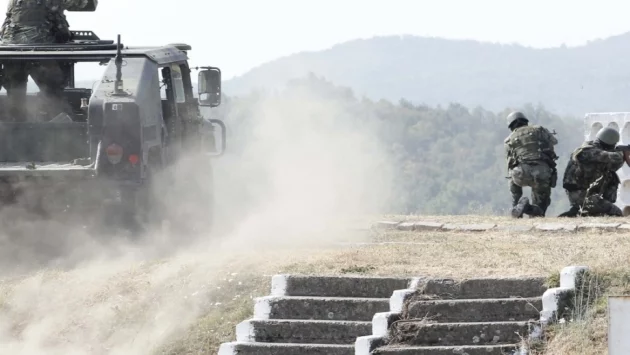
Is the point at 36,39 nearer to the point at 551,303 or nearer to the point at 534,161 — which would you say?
the point at 534,161

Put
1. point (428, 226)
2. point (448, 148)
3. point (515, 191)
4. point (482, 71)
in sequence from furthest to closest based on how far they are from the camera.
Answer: point (482, 71) < point (448, 148) < point (515, 191) < point (428, 226)

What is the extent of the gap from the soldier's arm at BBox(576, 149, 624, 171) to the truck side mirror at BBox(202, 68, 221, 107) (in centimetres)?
489

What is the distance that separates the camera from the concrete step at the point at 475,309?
42.5 feet

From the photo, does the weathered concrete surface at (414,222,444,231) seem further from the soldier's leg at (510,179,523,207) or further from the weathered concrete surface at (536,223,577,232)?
the soldier's leg at (510,179,523,207)

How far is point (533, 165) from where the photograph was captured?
21.5 m

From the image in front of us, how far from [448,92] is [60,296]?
13604 centimetres

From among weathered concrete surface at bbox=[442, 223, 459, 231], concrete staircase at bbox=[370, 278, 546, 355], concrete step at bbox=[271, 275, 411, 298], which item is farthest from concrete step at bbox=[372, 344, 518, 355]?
weathered concrete surface at bbox=[442, 223, 459, 231]

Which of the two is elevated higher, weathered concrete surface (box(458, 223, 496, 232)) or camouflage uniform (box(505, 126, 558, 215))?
camouflage uniform (box(505, 126, 558, 215))

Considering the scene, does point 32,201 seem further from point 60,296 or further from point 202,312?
point 202,312

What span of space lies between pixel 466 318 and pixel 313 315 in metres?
1.26

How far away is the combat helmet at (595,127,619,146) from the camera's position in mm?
20953

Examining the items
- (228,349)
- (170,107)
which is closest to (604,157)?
(170,107)

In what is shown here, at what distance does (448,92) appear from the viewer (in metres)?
150

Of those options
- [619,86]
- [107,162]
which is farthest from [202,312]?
[619,86]
